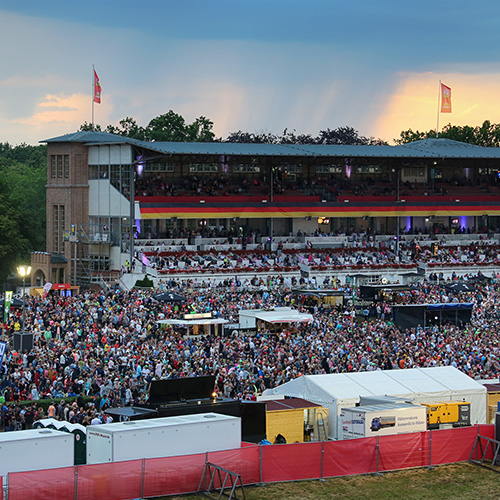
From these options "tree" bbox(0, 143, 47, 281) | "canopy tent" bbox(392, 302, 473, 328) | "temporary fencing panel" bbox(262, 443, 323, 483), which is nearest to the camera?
"temporary fencing panel" bbox(262, 443, 323, 483)

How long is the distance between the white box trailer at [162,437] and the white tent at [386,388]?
5081 mm

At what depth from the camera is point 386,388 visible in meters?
28.4

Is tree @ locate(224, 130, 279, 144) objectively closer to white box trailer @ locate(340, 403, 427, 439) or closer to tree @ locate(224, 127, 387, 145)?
tree @ locate(224, 127, 387, 145)

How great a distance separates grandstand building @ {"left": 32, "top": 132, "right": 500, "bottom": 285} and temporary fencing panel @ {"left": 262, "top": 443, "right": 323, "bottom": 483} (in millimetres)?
35742

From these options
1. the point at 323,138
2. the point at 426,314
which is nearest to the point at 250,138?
the point at 323,138

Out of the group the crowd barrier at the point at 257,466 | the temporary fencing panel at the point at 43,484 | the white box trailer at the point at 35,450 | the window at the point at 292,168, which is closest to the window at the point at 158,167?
the window at the point at 292,168

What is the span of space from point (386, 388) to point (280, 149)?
40.2 m

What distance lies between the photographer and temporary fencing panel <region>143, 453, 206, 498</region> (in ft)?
68.2

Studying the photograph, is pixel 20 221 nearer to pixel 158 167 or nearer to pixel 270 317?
pixel 158 167

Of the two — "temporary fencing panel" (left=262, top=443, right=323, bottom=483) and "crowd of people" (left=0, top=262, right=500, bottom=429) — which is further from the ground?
"crowd of people" (left=0, top=262, right=500, bottom=429)

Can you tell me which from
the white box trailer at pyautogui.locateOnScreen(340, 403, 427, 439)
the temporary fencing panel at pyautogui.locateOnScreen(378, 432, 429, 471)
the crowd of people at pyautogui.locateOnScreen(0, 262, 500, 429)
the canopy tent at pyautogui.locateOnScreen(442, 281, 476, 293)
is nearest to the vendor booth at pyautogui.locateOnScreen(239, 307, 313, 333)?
the crowd of people at pyautogui.locateOnScreen(0, 262, 500, 429)

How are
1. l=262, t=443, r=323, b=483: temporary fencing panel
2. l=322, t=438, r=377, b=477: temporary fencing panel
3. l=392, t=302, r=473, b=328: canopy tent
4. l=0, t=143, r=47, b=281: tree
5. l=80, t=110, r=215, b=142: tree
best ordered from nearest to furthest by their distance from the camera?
l=262, t=443, r=323, b=483: temporary fencing panel
l=322, t=438, r=377, b=477: temporary fencing panel
l=392, t=302, r=473, b=328: canopy tent
l=0, t=143, r=47, b=281: tree
l=80, t=110, r=215, b=142: tree

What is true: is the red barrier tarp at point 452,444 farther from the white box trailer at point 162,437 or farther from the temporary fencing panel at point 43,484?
the temporary fencing panel at point 43,484

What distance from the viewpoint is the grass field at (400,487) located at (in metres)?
22.0
